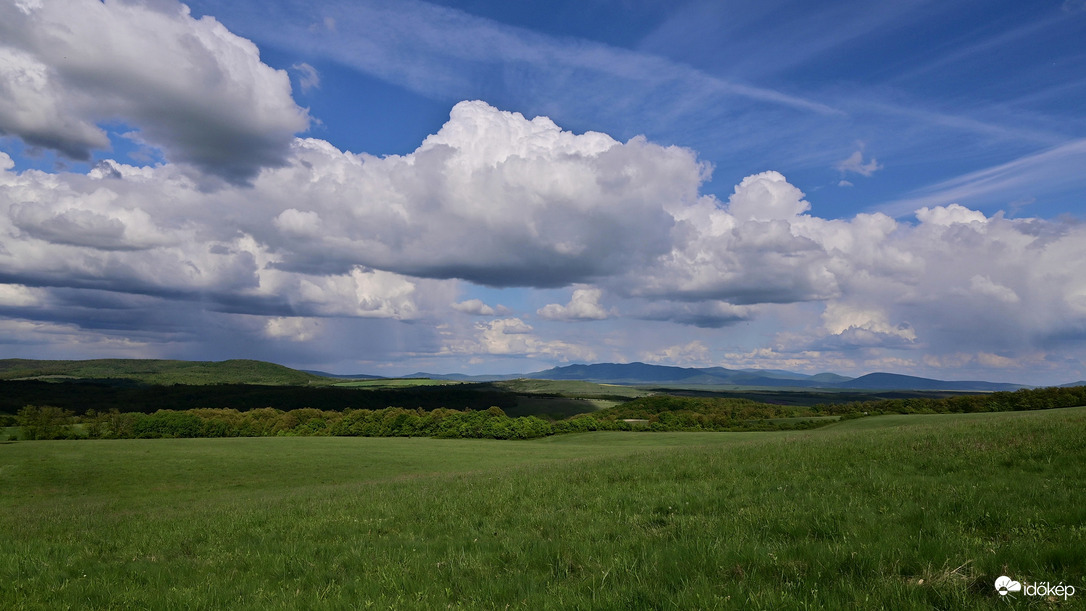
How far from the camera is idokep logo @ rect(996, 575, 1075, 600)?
17.3 feet

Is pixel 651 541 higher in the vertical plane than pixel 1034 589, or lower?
lower

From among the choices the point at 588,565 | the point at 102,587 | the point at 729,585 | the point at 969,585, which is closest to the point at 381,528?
the point at 102,587

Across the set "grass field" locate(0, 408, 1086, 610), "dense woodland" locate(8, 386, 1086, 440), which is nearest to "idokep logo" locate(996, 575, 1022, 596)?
"grass field" locate(0, 408, 1086, 610)

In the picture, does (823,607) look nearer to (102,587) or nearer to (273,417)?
(102,587)

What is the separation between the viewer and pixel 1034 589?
214 inches

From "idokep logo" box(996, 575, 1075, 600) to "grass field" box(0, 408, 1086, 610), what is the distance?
15 cm

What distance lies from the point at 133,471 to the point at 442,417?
69307 mm

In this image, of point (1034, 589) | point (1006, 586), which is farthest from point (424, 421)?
point (1034, 589)

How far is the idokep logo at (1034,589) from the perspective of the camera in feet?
17.3

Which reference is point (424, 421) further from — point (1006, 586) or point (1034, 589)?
point (1034, 589)

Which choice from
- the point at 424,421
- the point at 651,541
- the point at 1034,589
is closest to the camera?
the point at 1034,589

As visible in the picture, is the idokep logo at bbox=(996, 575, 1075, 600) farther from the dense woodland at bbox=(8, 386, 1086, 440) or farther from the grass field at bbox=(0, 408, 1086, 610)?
the dense woodland at bbox=(8, 386, 1086, 440)

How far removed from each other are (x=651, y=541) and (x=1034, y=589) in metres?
4.69

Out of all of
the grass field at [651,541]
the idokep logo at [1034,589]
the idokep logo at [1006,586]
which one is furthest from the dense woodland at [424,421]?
the idokep logo at [1006,586]
